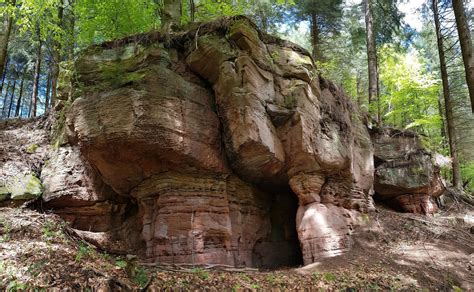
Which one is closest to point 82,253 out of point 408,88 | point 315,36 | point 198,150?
point 198,150

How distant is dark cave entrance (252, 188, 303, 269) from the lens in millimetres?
10891

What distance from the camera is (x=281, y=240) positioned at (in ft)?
38.2

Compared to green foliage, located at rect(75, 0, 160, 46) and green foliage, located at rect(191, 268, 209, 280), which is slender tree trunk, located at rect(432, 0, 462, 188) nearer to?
green foliage, located at rect(75, 0, 160, 46)

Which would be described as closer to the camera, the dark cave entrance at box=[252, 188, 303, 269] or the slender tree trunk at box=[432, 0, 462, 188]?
the dark cave entrance at box=[252, 188, 303, 269]

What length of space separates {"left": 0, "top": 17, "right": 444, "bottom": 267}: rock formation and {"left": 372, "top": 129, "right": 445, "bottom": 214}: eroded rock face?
151 inches

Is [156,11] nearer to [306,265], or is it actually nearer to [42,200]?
[42,200]

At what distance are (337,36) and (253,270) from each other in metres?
16.8

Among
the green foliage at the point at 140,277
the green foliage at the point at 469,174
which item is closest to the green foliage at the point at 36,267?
the green foliage at the point at 140,277

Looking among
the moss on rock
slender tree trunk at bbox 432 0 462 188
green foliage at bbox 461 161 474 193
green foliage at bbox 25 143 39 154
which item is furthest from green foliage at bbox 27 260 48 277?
green foliage at bbox 461 161 474 193

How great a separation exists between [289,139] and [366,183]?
430cm

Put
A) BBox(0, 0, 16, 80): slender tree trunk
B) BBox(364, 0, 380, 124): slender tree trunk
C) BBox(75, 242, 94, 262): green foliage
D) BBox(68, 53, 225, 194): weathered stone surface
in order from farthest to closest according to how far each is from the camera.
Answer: BBox(364, 0, 380, 124): slender tree trunk
BBox(0, 0, 16, 80): slender tree trunk
BBox(68, 53, 225, 194): weathered stone surface
BBox(75, 242, 94, 262): green foliage

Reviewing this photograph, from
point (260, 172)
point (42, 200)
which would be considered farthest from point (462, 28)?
point (42, 200)

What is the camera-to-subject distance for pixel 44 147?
10.9 meters

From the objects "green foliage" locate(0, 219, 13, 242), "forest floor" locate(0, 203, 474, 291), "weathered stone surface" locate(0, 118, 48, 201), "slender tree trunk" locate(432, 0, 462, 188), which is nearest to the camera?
"forest floor" locate(0, 203, 474, 291)
